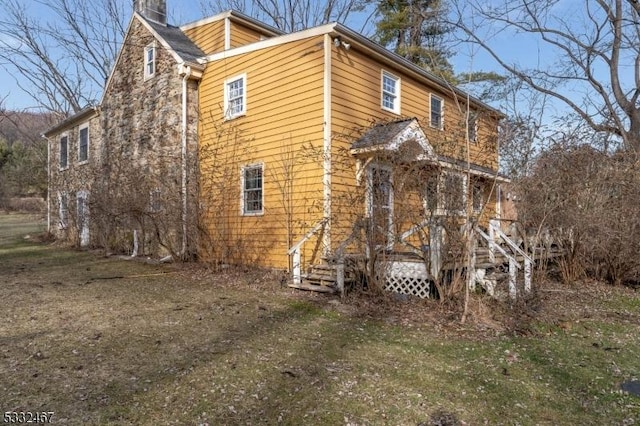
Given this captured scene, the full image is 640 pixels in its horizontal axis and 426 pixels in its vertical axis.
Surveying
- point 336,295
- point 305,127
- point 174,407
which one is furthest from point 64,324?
point 305,127

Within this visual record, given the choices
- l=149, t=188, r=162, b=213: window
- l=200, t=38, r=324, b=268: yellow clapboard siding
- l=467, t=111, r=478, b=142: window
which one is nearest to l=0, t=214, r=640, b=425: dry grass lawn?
l=200, t=38, r=324, b=268: yellow clapboard siding

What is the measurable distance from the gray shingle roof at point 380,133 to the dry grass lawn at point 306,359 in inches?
133

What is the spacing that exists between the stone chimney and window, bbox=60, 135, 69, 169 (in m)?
7.17

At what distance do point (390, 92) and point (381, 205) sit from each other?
17.7 ft

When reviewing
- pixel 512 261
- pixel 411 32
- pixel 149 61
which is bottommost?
pixel 512 261

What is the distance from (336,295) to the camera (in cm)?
801

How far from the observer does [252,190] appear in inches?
443

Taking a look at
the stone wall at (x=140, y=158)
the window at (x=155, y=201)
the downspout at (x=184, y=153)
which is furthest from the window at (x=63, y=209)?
the downspout at (x=184, y=153)

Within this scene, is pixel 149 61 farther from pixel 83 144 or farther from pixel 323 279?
pixel 323 279

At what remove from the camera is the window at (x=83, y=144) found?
17656 mm

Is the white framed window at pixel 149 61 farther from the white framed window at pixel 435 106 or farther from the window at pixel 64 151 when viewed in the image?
the white framed window at pixel 435 106

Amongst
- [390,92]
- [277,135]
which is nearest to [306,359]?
[277,135]

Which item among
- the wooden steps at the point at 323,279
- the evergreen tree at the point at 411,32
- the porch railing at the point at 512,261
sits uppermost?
the evergreen tree at the point at 411,32

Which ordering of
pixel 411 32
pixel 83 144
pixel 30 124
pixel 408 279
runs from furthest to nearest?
pixel 30 124
pixel 411 32
pixel 83 144
pixel 408 279
